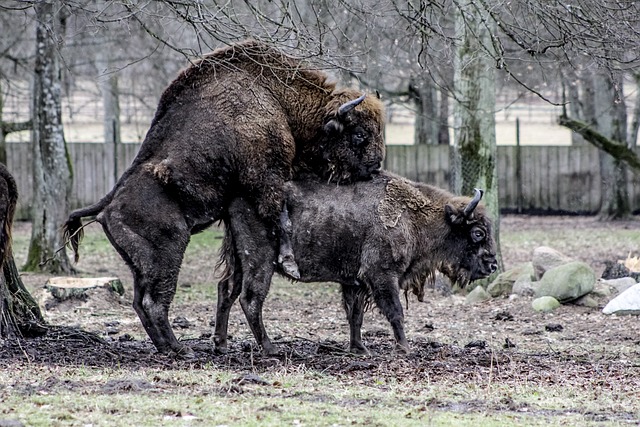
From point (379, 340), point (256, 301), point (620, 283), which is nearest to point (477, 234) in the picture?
point (379, 340)

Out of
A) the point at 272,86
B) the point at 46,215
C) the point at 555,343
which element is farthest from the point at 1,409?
the point at 46,215

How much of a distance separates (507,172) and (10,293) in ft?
64.1

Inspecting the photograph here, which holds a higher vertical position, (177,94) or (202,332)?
(177,94)

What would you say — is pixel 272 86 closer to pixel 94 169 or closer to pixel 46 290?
pixel 46 290

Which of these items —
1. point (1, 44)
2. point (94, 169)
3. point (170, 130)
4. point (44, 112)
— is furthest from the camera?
point (94, 169)

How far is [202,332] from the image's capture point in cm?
1143

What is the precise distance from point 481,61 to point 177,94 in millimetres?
6130

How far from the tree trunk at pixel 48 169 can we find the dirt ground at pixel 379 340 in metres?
0.66

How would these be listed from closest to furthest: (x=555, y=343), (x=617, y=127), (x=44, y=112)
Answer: (x=555, y=343) → (x=44, y=112) → (x=617, y=127)

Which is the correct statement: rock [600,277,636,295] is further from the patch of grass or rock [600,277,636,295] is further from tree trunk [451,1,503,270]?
the patch of grass

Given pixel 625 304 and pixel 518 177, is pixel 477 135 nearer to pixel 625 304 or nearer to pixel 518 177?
pixel 625 304

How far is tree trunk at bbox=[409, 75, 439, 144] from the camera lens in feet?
72.6

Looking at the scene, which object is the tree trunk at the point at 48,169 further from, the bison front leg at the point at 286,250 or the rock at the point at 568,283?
the rock at the point at 568,283

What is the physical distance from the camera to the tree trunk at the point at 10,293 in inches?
349
